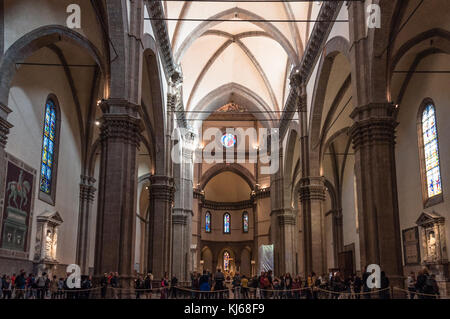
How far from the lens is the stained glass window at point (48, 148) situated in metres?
21.0

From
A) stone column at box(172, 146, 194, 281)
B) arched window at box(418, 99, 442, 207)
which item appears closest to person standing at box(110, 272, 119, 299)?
arched window at box(418, 99, 442, 207)

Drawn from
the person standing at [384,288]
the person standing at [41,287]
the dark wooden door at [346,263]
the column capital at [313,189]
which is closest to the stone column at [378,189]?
the person standing at [384,288]

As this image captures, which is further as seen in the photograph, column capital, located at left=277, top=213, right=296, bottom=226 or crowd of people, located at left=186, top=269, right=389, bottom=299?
column capital, located at left=277, top=213, right=296, bottom=226

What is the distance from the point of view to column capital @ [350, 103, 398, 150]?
14500 mm

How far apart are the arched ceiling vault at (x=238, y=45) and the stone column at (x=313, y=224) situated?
6.76 m

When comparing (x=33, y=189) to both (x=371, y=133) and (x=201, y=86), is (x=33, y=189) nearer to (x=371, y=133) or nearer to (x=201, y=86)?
(x=371, y=133)

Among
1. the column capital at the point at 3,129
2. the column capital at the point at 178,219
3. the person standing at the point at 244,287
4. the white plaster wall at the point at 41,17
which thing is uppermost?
the white plaster wall at the point at 41,17

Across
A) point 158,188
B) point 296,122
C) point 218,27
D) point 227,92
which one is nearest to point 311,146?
point 296,122

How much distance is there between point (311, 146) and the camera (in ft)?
78.0

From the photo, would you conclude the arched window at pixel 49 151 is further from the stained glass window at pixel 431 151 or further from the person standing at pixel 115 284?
the stained glass window at pixel 431 151

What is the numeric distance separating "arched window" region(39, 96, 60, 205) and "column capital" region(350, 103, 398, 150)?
41.9 ft

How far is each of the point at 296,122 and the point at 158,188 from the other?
8889 mm

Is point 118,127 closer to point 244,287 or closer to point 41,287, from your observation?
point 41,287

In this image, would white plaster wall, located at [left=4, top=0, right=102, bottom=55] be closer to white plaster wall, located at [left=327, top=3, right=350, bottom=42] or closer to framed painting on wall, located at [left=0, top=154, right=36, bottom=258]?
framed painting on wall, located at [left=0, top=154, right=36, bottom=258]
